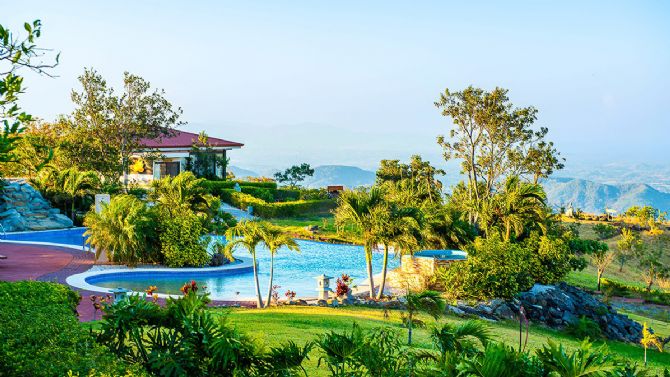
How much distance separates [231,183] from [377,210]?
2309 centimetres

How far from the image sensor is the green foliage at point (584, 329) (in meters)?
16.1

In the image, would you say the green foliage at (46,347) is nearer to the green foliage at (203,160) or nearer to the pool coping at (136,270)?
the pool coping at (136,270)

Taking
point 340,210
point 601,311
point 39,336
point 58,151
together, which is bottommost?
point 601,311

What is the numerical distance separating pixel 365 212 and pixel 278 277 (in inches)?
157

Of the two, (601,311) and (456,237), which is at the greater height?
(456,237)

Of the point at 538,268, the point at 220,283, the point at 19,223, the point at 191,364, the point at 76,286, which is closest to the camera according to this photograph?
the point at 191,364

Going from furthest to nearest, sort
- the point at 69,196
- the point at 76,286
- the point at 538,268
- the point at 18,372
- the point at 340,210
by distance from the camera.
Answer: the point at 69,196
the point at 538,268
the point at 340,210
the point at 76,286
the point at 18,372

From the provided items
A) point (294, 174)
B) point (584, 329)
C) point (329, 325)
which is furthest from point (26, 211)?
point (294, 174)

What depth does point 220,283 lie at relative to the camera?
60.0ft

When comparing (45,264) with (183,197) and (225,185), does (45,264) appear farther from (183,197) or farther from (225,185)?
(225,185)

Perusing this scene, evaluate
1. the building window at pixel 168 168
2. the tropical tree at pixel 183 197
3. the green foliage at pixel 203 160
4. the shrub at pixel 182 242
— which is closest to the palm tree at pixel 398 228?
the shrub at pixel 182 242

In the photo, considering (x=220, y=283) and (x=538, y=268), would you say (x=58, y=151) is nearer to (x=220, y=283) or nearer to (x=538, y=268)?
(x=220, y=283)

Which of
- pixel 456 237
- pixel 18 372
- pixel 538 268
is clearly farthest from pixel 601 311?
pixel 18 372

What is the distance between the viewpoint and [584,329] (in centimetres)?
A: 1606
